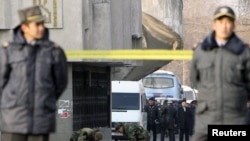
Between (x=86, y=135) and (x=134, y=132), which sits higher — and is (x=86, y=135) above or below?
above

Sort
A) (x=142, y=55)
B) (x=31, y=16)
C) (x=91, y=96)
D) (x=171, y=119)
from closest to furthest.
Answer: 1. (x=31, y=16)
2. (x=142, y=55)
3. (x=91, y=96)
4. (x=171, y=119)

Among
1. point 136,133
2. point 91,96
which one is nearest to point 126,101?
point 136,133

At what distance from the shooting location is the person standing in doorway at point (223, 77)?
9.61 meters

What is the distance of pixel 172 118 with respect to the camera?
40.2m

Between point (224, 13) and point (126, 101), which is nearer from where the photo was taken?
point (224, 13)

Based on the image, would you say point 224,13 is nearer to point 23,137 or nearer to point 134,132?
point 23,137

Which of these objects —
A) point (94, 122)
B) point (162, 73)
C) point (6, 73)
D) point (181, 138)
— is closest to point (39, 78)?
point (6, 73)

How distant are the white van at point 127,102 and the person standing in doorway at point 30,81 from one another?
29226 mm

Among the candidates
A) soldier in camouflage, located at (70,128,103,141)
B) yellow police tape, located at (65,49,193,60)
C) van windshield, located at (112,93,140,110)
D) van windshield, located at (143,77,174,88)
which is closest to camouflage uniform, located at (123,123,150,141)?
soldier in camouflage, located at (70,128,103,141)

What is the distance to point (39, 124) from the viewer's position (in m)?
9.70

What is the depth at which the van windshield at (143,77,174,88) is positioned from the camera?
2386 inches

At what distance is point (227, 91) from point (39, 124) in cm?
181

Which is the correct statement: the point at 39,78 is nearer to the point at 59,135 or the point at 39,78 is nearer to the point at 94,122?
the point at 59,135

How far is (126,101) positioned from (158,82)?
20.0 metres
